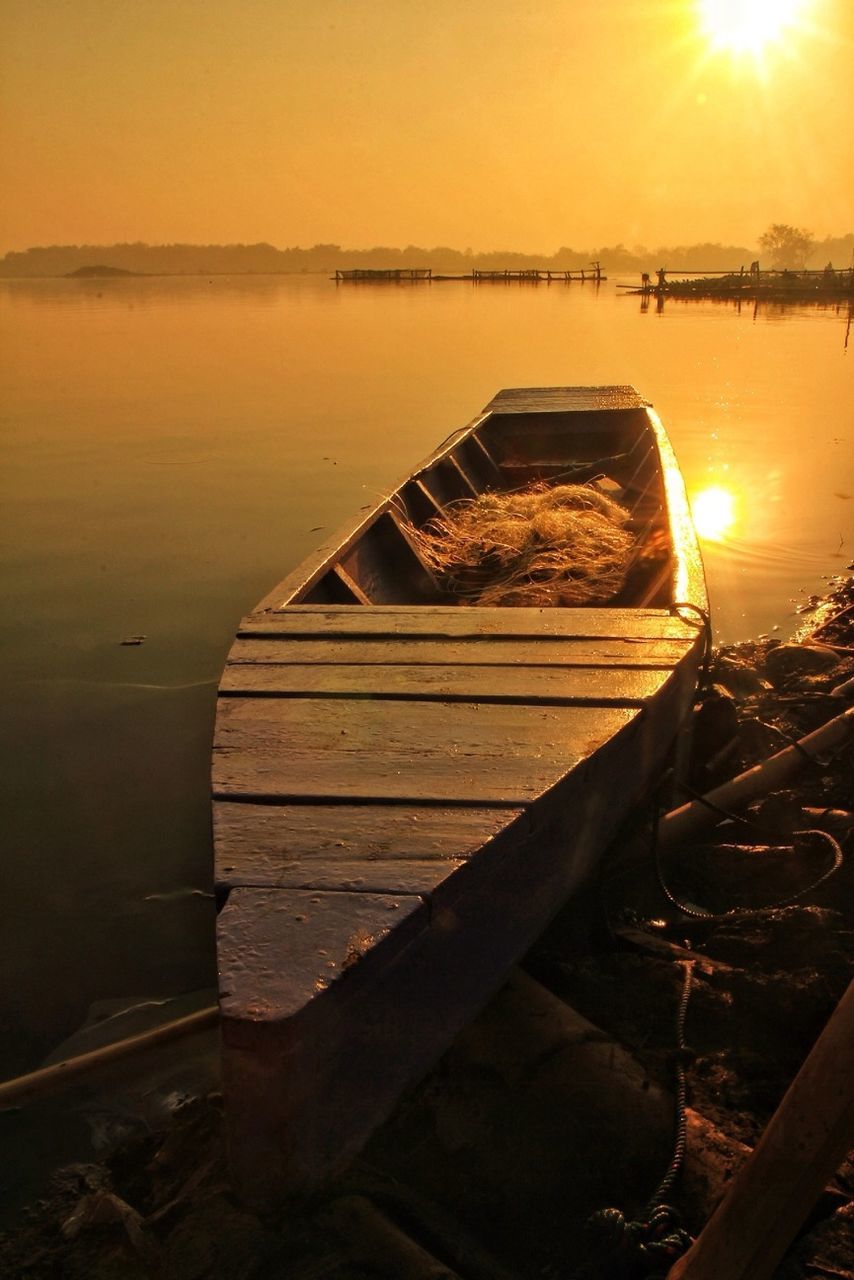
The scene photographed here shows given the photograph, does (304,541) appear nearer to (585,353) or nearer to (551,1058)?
(551,1058)

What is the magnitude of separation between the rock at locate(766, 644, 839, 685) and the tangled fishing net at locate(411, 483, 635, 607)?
3.84 feet

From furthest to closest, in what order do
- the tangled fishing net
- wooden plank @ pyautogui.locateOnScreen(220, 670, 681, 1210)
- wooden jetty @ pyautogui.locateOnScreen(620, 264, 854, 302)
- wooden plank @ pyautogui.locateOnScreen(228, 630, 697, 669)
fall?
wooden jetty @ pyautogui.locateOnScreen(620, 264, 854, 302) < the tangled fishing net < wooden plank @ pyautogui.locateOnScreen(228, 630, 697, 669) < wooden plank @ pyautogui.locateOnScreen(220, 670, 681, 1210)

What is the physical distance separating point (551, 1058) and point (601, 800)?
812 mm

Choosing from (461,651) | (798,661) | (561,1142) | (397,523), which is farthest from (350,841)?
(798,661)

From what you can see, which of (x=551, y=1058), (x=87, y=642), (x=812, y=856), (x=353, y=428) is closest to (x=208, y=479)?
(x=353, y=428)

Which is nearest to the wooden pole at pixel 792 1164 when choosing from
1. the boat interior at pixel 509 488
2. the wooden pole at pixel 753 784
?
the wooden pole at pixel 753 784

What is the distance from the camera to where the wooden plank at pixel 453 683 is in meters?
3.55

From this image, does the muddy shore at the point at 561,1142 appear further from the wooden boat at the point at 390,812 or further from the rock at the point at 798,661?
Answer: the rock at the point at 798,661

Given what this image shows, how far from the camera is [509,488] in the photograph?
9.70 m

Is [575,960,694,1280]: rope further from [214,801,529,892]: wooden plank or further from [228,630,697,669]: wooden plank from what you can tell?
[228,630,697,669]: wooden plank

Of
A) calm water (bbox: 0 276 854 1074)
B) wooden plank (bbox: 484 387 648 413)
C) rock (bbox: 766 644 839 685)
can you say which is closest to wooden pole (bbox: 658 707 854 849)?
rock (bbox: 766 644 839 685)

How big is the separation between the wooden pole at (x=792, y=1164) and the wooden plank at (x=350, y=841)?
90 cm

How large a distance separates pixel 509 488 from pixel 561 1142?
757 cm

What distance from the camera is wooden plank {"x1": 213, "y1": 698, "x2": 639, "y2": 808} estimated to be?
2916 mm
